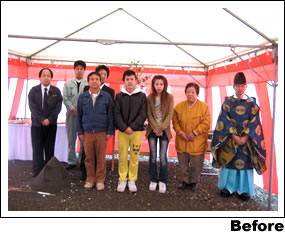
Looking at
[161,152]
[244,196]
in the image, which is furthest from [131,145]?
[244,196]

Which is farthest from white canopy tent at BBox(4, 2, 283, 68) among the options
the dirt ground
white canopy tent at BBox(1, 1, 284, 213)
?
the dirt ground

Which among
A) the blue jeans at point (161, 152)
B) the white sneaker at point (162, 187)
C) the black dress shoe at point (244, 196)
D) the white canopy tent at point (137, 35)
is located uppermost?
the white canopy tent at point (137, 35)

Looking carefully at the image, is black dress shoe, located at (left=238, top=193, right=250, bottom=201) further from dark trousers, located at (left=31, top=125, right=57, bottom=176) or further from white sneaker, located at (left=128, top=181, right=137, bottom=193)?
dark trousers, located at (left=31, top=125, right=57, bottom=176)

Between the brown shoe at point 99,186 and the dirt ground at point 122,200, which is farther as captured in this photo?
the brown shoe at point 99,186

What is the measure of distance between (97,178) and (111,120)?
757 millimetres

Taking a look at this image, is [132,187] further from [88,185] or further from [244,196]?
[244,196]

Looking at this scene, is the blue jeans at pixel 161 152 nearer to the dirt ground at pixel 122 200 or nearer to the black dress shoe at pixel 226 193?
the dirt ground at pixel 122 200

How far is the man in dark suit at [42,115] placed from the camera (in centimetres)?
272

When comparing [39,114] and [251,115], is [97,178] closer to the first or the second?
[39,114]

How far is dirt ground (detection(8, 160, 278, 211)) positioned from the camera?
2.11m

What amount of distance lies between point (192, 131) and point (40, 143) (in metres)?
2.02

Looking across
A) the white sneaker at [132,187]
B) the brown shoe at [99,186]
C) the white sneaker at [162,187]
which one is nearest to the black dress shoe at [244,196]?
the white sneaker at [162,187]
